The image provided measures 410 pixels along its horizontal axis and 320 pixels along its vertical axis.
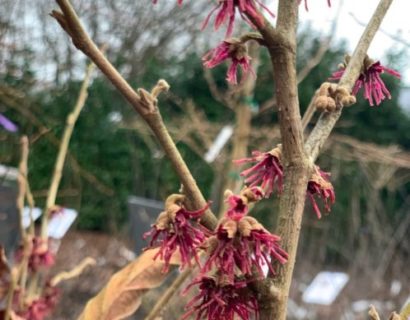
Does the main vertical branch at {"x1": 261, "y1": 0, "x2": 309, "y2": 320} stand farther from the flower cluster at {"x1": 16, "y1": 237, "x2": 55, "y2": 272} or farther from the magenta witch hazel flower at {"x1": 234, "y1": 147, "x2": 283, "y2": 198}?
the flower cluster at {"x1": 16, "y1": 237, "x2": 55, "y2": 272}

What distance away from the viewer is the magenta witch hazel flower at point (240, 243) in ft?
1.02

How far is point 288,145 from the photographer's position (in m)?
0.34

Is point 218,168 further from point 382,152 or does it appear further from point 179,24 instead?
point 179,24

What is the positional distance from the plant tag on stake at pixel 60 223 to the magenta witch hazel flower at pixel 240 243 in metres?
0.70

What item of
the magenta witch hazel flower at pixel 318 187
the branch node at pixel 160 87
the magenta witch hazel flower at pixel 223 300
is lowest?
the magenta witch hazel flower at pixel 223 300

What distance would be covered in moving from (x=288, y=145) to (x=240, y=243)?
0.06 meters

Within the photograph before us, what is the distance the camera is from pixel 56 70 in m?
5.48

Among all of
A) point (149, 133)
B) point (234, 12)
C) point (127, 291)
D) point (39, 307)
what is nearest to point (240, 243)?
point (234, 12)

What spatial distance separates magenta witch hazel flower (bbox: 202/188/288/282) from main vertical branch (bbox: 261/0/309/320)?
0.06 feet

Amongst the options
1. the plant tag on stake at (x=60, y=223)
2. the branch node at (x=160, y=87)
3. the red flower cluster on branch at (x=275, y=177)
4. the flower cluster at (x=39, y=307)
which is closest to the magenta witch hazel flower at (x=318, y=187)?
the red flower cluster on branch at (x=275, y=177)

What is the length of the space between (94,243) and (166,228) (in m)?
5.16

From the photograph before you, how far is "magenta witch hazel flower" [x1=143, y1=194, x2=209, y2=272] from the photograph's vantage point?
340 millimetres

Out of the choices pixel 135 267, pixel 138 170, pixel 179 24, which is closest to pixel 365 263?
pixel 138 170

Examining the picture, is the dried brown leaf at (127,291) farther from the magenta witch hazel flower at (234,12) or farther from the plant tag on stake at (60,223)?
the plant tag on stake at (60,223)
